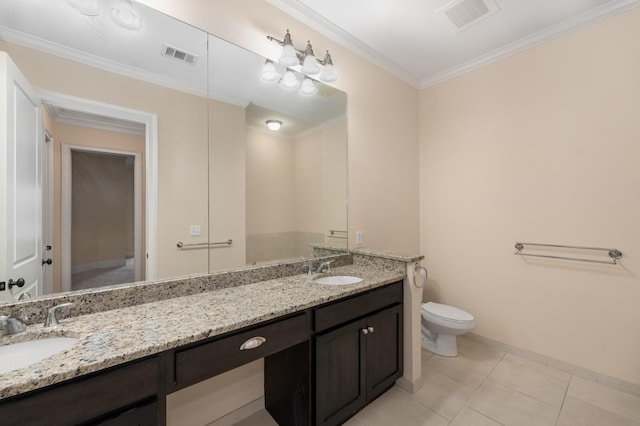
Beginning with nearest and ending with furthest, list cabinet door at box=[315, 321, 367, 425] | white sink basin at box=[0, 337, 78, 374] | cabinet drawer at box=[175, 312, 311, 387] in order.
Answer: white sink basin at box=[0, 337, 78, 374]
cabinet drawer at box=[175, 312, 311, 387]
cabinet door at box=[315, 321, 367, 425]

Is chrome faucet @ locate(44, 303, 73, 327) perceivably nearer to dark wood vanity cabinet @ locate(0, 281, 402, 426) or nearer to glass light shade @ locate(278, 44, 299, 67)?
dark wood vanity cabinet @ locate(0, 281, 402, 426)

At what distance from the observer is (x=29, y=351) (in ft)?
3.04

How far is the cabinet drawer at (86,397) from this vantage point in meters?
0.71

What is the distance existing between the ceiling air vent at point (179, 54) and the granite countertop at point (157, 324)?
53.1 inches

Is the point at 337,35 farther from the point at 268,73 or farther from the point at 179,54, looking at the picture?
the point at 179,54

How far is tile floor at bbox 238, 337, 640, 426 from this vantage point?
64.2 inches

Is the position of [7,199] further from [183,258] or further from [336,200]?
[336,200]

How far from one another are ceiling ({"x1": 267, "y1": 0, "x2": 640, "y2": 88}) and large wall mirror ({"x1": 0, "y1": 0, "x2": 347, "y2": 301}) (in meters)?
0.64

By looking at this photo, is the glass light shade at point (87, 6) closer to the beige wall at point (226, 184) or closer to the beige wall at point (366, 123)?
the beige wall at point (366, 123)

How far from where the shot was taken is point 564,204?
2096 millimetres

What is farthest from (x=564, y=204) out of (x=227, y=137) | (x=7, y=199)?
(x=7, y=199)

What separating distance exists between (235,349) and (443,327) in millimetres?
1922

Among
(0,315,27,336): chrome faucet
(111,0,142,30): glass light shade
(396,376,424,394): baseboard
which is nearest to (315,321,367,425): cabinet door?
(396,376,424,394): baseboard

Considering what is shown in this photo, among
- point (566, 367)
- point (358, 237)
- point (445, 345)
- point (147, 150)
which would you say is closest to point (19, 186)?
point (147, 150)
